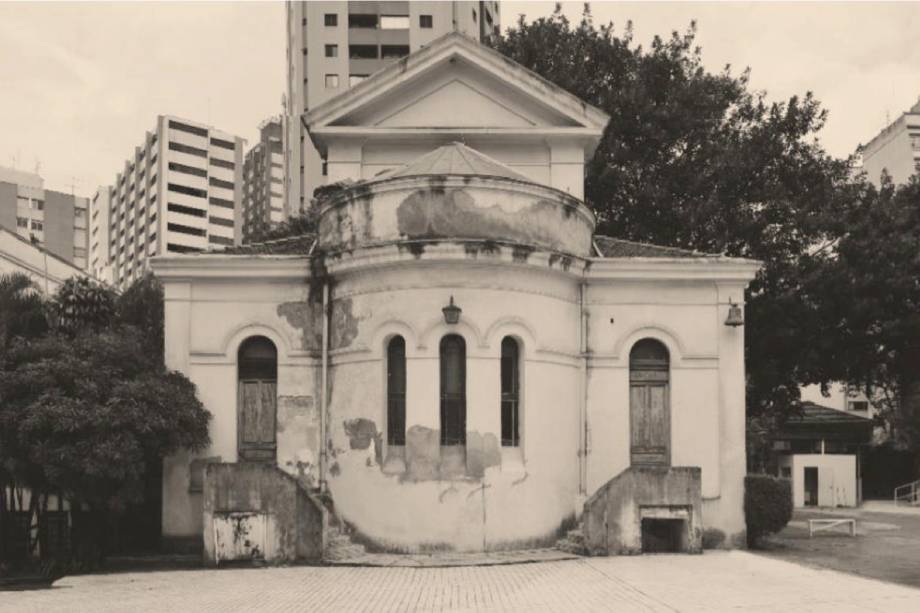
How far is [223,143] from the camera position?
11062 centimetres

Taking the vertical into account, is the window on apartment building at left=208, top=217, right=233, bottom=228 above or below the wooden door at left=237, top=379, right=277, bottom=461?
above

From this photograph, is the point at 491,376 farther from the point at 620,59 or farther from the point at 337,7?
the point at 337,7

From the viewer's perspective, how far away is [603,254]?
23172 millimetres

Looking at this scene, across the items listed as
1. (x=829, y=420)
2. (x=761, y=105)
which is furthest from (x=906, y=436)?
(x=761, y=105)

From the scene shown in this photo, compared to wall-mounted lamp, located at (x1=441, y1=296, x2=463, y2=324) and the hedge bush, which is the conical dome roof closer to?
wall-mounted lamp, located at (x1=441, y1=296, x2=463, y2=324)

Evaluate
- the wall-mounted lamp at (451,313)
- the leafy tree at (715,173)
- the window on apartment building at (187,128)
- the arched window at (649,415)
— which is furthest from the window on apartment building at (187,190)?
the wall-mounted lamp at (451,313)

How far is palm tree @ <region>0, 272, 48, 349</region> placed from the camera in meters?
21.4

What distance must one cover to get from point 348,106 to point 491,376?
28.1 feet

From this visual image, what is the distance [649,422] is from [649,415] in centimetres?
14

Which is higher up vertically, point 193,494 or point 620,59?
point 620,59

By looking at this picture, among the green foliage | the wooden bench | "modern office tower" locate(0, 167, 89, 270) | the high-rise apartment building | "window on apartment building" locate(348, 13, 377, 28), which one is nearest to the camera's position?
the green foliage

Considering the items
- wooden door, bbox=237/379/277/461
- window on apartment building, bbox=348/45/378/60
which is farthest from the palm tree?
window on apartment building, bbox=348/45/378/60

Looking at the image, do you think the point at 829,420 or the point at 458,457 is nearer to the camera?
the point at 458,457

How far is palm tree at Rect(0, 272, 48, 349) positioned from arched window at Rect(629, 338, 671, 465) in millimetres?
12381
